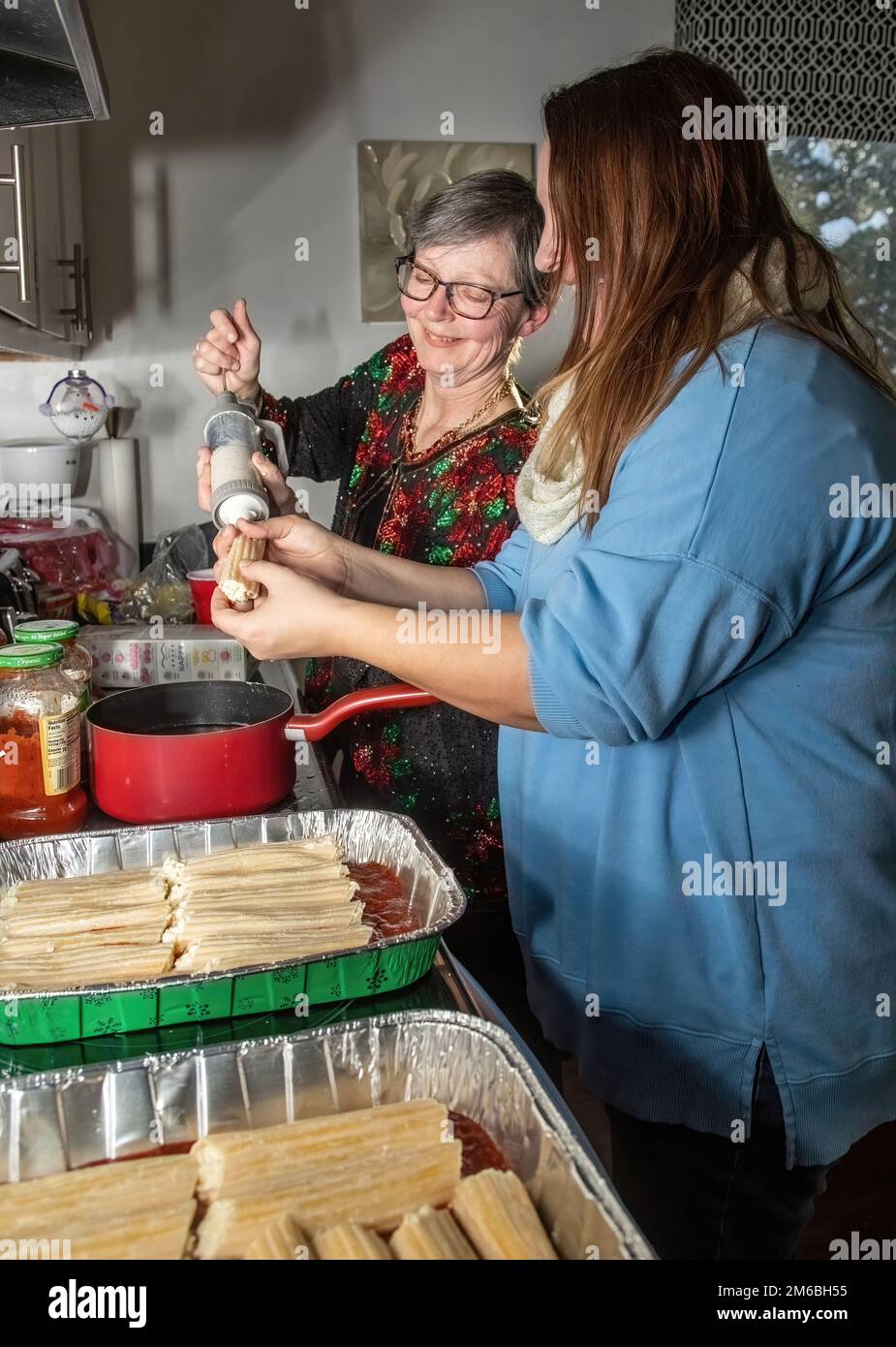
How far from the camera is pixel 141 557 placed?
3.05m

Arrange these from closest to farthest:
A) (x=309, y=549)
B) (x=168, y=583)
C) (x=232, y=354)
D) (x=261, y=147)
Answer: (x=309, y=549), (x=232, y=354), (x=168, y=583), (x=261, y=147)

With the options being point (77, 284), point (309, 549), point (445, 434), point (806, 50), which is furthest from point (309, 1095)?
point (806, 50)

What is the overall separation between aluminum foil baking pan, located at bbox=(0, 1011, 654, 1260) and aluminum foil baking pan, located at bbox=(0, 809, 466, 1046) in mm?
72

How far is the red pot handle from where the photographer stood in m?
1.24

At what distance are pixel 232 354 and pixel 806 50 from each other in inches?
82.0

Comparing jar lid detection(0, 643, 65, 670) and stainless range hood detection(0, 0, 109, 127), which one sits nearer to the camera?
stainless range hood detection(0, 0, 109, 127)

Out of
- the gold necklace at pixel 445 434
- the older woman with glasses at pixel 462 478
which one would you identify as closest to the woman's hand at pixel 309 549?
the older woman with glasses at pixel 462 478

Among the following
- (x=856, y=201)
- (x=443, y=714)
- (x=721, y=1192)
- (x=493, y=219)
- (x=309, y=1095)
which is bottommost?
(x=721, y=1192)

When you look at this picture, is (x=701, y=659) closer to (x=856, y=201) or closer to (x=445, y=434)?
(x=445, y=434)

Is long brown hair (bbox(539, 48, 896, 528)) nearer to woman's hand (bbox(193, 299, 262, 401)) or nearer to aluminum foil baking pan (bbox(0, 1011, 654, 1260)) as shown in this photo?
aluminum foil baking pan (bbox(0, 1011, 654, 1260))

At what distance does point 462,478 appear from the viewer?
5.87 feet

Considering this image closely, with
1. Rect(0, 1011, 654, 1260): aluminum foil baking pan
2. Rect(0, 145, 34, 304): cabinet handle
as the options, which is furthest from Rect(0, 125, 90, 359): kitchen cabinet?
Rect(0, 1011, 654, 1260): aluminum foil baking pan
